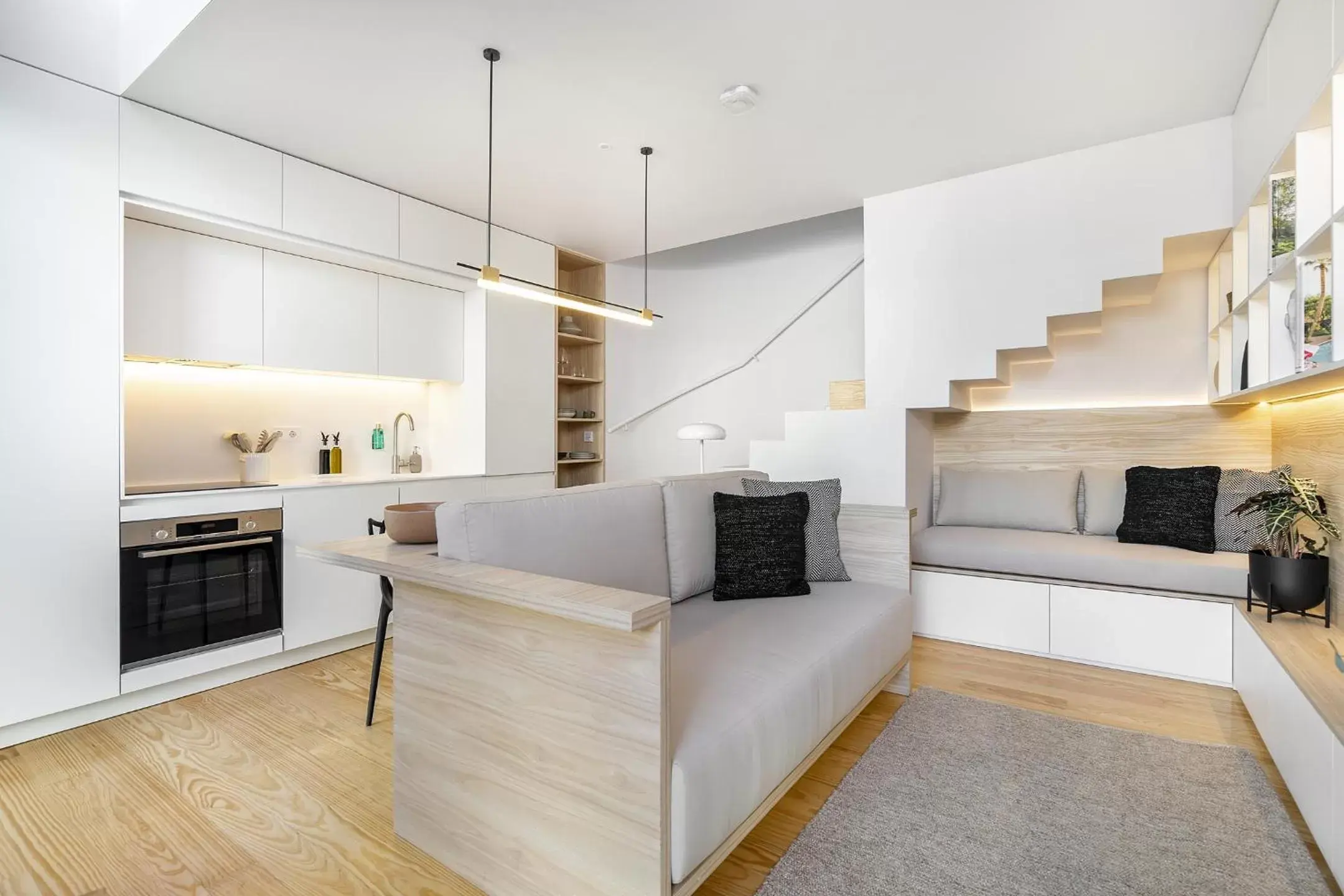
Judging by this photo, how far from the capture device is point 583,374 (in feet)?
18.3

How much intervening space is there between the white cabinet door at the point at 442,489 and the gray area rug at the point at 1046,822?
2508mm

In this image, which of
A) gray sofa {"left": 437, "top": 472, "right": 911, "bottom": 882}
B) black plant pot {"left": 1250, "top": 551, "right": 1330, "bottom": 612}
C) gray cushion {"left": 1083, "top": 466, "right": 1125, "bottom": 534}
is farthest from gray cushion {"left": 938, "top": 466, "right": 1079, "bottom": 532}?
gray sofa {"left": 437, "top": 472, "right": 911, "bottom": 882}

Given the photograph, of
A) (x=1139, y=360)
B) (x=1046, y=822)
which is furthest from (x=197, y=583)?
(x=1139, y=360)

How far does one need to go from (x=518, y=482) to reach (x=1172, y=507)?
147 inches

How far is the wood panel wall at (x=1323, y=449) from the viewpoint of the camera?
2.38 m

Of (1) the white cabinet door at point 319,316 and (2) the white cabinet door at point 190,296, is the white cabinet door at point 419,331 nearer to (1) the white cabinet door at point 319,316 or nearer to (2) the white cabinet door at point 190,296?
(1) the white cabinet door at point 319,316

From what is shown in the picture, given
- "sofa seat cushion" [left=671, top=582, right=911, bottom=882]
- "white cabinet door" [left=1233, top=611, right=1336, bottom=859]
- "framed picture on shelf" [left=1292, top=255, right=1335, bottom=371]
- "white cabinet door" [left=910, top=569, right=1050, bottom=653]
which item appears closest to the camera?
"sofa seat cushion" [left=671, top=582, right=911, bottom=882]

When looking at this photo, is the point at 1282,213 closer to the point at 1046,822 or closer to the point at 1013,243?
the point at 1013,243

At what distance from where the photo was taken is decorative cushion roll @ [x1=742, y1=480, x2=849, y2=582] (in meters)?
2.77

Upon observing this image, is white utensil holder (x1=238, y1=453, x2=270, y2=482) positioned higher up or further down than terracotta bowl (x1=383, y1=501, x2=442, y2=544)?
higher up

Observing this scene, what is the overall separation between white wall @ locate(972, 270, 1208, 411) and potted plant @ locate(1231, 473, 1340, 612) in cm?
133

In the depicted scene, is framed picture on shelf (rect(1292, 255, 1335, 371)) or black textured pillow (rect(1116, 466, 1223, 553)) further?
black textured pillow (rect(1116, 466, 1223, 553))

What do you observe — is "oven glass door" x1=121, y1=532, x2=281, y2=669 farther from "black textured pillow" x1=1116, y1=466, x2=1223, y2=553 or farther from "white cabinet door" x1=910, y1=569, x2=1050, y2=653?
"black textured pillow" x1=1116, y1=466, x2=1223, y2=553

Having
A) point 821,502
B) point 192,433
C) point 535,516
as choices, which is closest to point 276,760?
point 535,516
